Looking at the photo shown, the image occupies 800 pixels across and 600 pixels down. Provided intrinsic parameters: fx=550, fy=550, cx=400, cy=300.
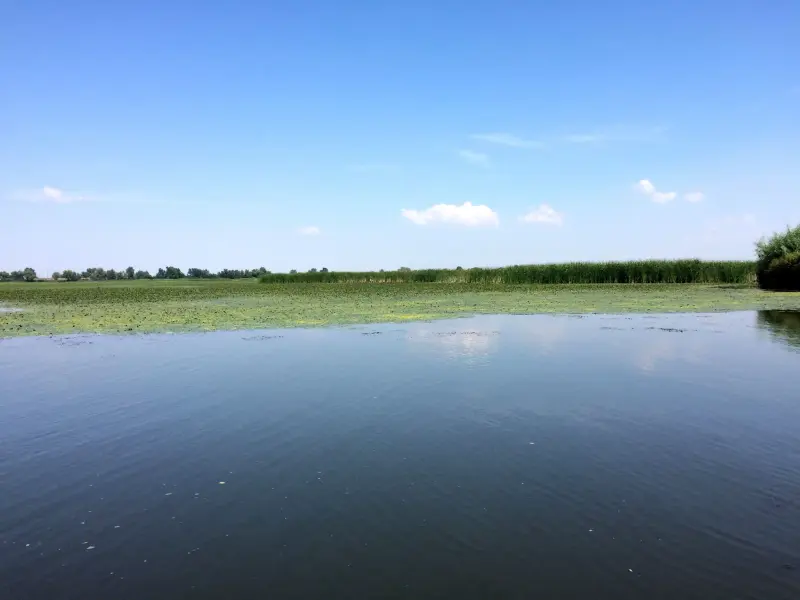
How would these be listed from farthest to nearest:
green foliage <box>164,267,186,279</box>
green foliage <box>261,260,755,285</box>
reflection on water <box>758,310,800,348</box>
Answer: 1. green foliage <box>164,267,186,279</box>
2. green foliage <box>261,260,755,285</box>
3. reflection on water <box>758,310,800,348</box>

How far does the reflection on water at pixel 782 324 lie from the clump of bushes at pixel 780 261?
2237 cm

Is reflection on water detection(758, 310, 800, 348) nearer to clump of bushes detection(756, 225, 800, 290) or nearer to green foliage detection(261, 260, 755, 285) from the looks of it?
clump of bushes detection(756, 225, 800, 290)

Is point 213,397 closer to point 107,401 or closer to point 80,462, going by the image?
point 107,401

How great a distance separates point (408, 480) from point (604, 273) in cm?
6941

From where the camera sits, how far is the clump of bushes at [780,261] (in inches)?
1928

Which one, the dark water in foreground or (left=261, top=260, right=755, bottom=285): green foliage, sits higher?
(left=261, top=260, right=755, bottom=285): green foliage

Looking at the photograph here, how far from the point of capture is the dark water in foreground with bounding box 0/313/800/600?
590 centimetres

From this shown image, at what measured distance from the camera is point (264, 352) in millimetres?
20266

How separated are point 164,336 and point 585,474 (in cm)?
2109

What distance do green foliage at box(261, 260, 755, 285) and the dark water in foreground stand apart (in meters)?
56.3

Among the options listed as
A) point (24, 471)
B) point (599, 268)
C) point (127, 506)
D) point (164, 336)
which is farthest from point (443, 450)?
point (599, 268)

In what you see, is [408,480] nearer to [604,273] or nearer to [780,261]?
[780,261]

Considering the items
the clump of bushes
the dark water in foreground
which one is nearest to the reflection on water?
the dark water in foreground

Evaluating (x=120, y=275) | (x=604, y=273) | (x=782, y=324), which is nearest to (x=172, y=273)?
(x=120, y=275)
